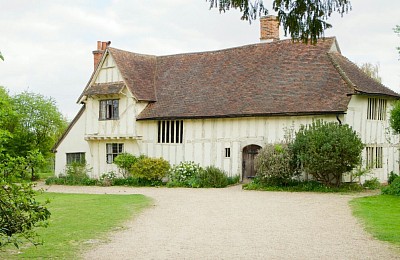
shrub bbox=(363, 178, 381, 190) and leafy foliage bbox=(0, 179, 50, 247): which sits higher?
leafy foliage bbox=(0, 179, 50, 247)

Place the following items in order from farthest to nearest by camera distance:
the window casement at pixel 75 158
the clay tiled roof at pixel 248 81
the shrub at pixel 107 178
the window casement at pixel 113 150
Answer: the window casement at pixel 75 158 < the window casement at pixel 113 150 < the shrub at pixel 107 178 < the clay tiled roof at pixel 248 81

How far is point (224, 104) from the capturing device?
84.4 feet

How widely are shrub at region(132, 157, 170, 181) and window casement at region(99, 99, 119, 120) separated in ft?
10.6

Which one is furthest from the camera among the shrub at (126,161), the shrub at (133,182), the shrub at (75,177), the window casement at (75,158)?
the window casement at (75,158)

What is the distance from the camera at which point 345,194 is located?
2019 cm

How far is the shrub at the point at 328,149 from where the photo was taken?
2067 centimetres

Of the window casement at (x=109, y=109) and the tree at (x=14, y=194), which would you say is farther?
the window casement at (x=109, y=109)

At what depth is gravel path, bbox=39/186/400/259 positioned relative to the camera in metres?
9.93

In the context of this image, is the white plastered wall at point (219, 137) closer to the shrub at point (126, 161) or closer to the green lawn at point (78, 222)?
the shrub at point (126, 161)

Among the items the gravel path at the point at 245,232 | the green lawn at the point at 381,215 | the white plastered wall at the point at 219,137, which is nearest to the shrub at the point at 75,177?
the white plastered wall at the point at 219,137

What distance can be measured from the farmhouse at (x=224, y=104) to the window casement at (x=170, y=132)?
0.05 meters

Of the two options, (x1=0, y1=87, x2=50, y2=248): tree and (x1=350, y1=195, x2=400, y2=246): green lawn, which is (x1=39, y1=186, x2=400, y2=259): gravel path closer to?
(x1=350, y1=195, x2=400, y2=246): green lawn

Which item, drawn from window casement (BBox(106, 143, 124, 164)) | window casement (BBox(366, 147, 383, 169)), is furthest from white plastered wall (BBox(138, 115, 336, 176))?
window casement (BBox(366, 147, 383, 169))

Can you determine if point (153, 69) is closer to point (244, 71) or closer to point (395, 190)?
point (244, 71)
